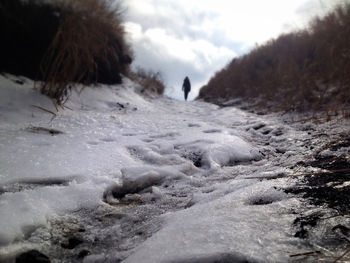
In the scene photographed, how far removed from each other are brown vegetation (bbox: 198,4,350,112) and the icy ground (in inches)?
54.3

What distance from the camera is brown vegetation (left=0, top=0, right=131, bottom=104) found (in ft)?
6.84

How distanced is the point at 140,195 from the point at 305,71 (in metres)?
4.20

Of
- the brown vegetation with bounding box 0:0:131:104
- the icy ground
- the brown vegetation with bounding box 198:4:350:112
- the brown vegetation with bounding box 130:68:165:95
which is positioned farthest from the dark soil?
the brown vegetation with bounding box 130:68:165:95

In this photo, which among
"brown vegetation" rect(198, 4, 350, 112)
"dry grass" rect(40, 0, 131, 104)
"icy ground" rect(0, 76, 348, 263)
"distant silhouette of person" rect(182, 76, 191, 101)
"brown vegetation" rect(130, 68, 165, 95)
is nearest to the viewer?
"icy ground" rect(0, 76, 348, 263)

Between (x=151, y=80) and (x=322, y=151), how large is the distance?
4894 mm

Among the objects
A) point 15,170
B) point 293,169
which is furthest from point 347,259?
point 15,170

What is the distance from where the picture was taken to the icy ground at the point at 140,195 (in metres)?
0.55

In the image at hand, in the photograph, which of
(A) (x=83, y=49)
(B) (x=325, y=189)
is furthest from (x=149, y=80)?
(B) (x=325, y=189)

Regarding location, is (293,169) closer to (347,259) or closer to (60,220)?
(347,259)

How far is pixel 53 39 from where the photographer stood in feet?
7.57

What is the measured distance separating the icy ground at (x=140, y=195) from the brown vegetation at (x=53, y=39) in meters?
0.56

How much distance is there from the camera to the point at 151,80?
18.6 ft

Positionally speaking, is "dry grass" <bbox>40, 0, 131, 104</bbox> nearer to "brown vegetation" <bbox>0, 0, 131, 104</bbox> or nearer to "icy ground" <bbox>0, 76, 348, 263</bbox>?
"brown vegetation" <bbox>0, 0, 131, 104</bbox>

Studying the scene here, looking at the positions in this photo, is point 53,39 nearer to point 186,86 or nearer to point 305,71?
point 305,71
